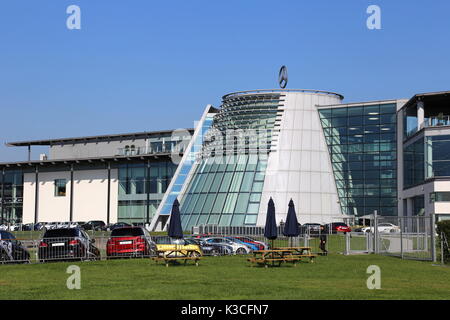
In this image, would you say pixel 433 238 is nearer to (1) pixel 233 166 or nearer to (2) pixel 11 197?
(1) pixel 233 166

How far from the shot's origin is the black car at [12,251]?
30609 mm

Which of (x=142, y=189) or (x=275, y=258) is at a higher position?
(x=142, y=189)

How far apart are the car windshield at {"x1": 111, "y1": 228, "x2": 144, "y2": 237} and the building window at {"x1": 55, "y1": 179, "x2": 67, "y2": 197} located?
62682 millimetres

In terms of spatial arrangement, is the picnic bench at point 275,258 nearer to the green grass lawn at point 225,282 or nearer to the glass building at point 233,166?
the green grass lawn at point 225,282

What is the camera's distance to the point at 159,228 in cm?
7481

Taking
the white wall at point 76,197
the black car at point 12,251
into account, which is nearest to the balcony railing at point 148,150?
the white wall at point 76,197

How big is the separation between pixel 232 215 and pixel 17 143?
2006 inches

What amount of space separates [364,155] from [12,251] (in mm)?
47271

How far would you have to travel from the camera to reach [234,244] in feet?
134

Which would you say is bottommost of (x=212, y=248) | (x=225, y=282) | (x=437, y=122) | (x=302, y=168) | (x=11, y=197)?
(x=225, y=282)

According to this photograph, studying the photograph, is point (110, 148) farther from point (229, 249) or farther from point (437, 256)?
point (437, 256)

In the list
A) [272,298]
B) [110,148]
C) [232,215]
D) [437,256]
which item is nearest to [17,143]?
[110,148]

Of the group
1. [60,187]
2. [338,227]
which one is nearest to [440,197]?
[338,227]

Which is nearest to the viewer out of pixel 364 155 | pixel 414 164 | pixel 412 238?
pixel 412 238
